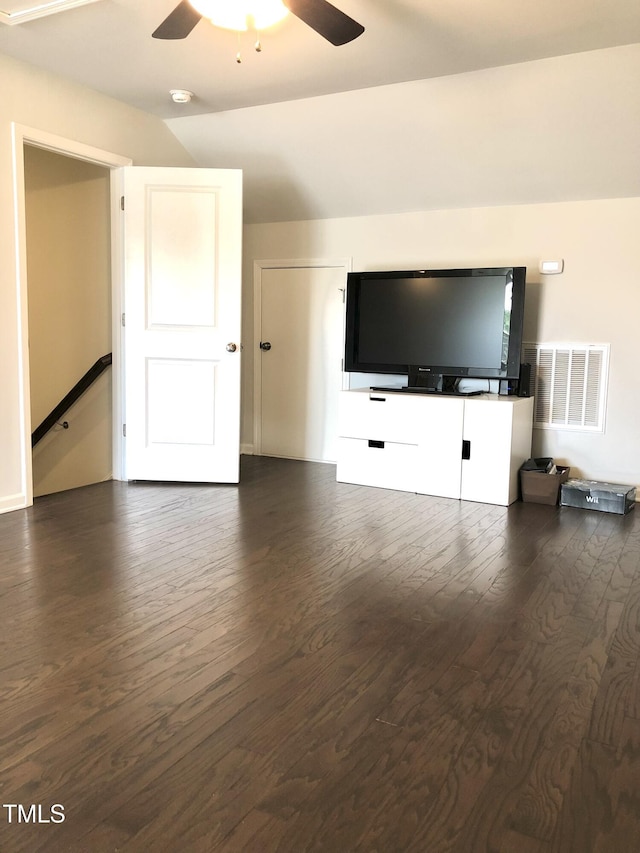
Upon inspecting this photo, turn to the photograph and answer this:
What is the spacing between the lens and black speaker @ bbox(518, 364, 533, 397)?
440 cm

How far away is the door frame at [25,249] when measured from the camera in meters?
3.62

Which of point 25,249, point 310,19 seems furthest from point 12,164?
point 310,19

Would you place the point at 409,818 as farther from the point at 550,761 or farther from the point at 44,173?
the point at 44,173

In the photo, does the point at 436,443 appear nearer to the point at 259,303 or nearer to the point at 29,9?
the point at 259,303

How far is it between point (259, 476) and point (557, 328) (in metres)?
2.23

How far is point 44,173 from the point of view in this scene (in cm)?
455

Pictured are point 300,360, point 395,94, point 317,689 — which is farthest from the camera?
point 300,360

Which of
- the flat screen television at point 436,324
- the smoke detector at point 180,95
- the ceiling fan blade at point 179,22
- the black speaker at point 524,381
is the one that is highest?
the smoke detector at point 180,95

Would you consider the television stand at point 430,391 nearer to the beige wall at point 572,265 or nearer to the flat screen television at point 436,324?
the flat screen television at point 436,324

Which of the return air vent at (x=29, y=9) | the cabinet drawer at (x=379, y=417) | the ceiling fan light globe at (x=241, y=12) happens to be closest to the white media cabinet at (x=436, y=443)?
the cabinet drawer at (x=379, y=417)

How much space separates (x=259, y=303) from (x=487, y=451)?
2377mm

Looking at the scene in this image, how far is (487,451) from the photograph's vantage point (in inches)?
160

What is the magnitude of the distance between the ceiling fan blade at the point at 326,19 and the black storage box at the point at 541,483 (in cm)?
262

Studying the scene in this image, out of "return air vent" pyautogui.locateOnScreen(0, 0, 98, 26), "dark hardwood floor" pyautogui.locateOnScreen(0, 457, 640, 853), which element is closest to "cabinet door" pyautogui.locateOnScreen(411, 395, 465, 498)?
"dark hardwood floor" pyautogui.locateOnScreen(0, 457, 640, 853)
